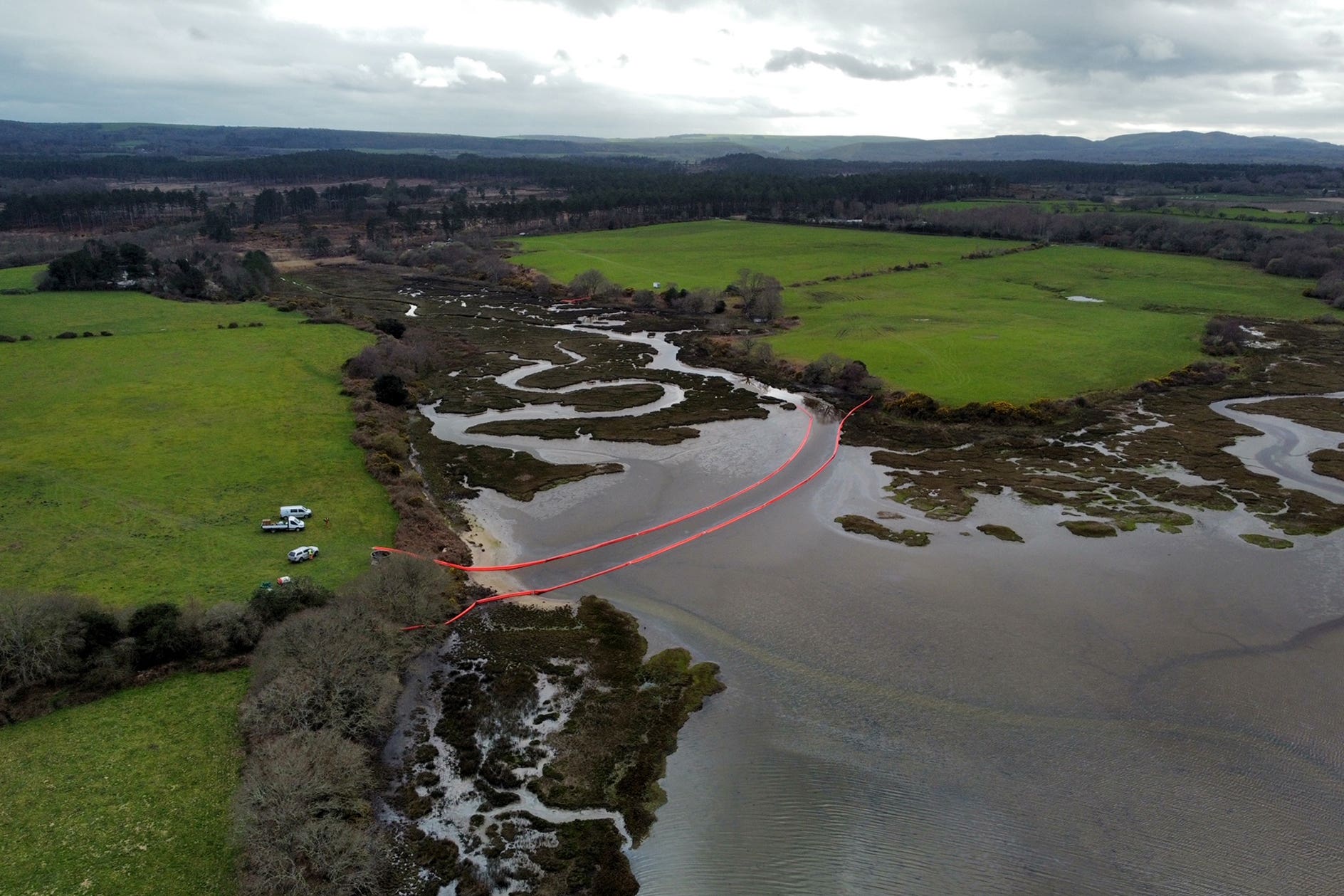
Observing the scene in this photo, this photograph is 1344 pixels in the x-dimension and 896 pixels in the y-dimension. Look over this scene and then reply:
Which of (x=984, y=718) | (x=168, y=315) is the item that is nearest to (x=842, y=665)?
(x=984, y=718)

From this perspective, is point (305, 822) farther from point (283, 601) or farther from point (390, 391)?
point (390, 391)

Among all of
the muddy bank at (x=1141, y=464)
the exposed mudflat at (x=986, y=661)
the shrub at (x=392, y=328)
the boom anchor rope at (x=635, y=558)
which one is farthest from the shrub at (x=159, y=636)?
the shrub at (x=392, y=328)

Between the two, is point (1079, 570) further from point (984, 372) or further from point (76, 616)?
point (76, 616)

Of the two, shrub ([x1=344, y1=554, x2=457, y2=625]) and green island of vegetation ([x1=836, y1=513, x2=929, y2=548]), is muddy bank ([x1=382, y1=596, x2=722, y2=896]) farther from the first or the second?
green island of vegetation ([x1=836, y1=513, x2=929, y2=548])

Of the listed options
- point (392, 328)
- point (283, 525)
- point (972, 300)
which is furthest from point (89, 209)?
point (972, 300)

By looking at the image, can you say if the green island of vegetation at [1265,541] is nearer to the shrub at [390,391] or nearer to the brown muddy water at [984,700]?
the brown muddy water at [984,700]

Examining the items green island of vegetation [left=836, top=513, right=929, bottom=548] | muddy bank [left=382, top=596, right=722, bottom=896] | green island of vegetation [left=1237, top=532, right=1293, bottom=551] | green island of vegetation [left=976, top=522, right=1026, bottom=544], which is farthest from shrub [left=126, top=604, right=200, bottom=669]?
green island of vegetation [left=1237, top=532, right=1293, bottom=551]
